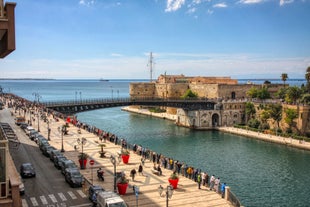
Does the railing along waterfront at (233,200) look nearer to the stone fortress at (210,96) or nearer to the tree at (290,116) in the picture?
the tree at (290,116)

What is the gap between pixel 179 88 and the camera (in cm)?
11106

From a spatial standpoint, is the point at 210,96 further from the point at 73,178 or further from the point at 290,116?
the point at 73,178

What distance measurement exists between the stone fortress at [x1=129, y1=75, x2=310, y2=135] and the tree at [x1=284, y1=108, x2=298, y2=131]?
52.1 inches

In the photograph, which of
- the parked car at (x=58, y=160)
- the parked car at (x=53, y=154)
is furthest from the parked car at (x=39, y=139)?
the parked car at (x=58, y=160)

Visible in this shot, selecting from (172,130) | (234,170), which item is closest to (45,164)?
(234,170)

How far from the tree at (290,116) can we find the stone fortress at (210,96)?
4.34 feet

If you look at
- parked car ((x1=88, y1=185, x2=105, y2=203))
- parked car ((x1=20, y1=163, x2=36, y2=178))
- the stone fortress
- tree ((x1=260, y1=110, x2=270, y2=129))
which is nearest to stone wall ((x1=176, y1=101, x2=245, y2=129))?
the stone fortress

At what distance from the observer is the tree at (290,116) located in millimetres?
64500

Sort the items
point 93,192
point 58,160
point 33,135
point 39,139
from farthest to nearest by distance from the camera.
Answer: point 33,135
point 39,139
point 58,160
point 93,192

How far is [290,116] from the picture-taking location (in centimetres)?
6450

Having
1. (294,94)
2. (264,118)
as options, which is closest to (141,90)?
(264,118)

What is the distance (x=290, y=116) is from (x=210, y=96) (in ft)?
121

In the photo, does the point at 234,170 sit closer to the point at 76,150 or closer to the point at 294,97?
the point at 76,150

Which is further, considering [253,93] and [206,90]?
[206,90]
